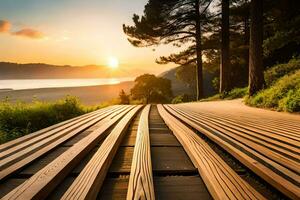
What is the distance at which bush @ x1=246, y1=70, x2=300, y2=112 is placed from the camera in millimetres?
8391

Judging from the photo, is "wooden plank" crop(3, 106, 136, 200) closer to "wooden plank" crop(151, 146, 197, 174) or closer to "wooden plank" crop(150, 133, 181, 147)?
"wooden plank" crop(151, 146, 197, 174)

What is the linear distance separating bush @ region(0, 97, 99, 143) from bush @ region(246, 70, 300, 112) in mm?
7534

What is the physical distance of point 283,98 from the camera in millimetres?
9375

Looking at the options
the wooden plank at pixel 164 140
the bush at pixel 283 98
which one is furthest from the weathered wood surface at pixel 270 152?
the bush at pixel 283 98

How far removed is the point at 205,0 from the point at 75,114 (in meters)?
17.8

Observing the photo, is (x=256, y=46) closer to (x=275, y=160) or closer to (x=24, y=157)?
(x=275, y=160)

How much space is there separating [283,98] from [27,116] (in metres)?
8.41

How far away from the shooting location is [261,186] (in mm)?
2346

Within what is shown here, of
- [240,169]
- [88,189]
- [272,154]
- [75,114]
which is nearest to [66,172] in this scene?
[88,189]

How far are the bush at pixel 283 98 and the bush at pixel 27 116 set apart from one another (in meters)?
7.53

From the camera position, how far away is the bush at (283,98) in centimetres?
839

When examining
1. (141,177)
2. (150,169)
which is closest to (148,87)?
(150,169)

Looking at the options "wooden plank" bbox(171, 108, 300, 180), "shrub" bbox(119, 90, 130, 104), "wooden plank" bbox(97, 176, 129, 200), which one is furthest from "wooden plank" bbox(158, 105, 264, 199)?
"shrub" bbox(119, 90, 130, 104)

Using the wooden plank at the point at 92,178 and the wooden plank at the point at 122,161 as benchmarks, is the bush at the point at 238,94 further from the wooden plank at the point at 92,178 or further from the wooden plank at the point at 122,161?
the wooden plank at the point at 92,178
